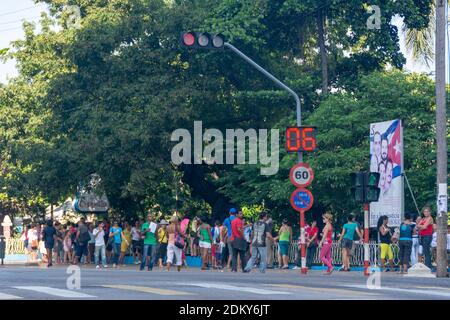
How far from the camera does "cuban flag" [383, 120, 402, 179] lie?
34594 mm

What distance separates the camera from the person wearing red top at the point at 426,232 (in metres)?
31.6

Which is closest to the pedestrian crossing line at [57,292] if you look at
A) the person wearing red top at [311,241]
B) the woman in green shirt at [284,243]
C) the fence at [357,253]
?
the fence at [357,253]

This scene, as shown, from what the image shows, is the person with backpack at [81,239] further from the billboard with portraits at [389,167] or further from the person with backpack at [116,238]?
the billboard with portraits at [389,167]

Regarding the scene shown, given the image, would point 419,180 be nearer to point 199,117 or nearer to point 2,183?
point 199,117

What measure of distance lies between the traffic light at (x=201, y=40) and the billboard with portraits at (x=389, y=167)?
9867mm

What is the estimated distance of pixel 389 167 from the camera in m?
35.0

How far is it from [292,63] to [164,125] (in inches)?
292

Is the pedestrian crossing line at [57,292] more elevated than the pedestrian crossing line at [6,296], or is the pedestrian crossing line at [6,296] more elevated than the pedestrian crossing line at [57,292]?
the pedestrian crossing line at [57,292]

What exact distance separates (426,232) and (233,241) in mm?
5847

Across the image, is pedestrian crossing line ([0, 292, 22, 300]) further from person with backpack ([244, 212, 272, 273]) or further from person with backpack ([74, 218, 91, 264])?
person with backpack ([74, 218, 91, 264])

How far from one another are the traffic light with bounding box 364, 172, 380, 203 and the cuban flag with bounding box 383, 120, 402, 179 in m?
5.43

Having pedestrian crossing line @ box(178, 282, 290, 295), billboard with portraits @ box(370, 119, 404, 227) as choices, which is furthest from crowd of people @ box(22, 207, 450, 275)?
pedestrian crossing line @ box(178, 282, 290, 295)
